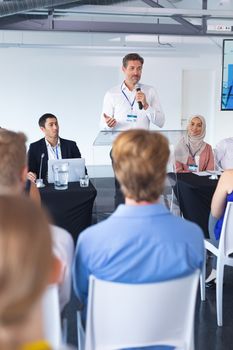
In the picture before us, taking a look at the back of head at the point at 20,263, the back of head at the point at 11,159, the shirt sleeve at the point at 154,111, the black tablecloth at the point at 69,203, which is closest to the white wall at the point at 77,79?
the shirt sleeve at the point at 154,111

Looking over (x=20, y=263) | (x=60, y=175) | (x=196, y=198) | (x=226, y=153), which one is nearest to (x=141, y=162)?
(x=20, y=263)

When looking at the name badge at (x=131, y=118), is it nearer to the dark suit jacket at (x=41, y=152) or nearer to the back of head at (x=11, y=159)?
the dark suit jacket at (x=41, y=152)

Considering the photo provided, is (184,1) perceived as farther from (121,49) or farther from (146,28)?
(121,49)

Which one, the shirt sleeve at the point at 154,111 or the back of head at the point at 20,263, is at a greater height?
the shirt sleeve at the point at 154,111

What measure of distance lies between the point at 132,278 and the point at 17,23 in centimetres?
720

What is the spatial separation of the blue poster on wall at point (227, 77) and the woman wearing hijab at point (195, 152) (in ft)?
16.5

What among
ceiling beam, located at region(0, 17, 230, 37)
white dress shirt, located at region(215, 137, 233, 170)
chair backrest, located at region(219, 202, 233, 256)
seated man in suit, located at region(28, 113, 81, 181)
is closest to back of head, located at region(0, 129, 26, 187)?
chair backrest, located at region(219, 202, 233, 256)

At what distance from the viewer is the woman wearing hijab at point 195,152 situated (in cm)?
411

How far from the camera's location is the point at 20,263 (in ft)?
1.86

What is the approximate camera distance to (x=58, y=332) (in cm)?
128

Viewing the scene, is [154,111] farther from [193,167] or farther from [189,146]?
[193,167]

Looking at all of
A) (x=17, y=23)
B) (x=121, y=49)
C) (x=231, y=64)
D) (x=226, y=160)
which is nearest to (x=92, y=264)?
(x=226, y=160)

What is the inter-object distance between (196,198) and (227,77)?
20.1 ft

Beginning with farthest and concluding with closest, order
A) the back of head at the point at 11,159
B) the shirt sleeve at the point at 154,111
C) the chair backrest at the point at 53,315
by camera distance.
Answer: the shirt sleeve at the point at 154,111 < the back of head at the point at 11,159 < the chair backrest at the point at 53,315
